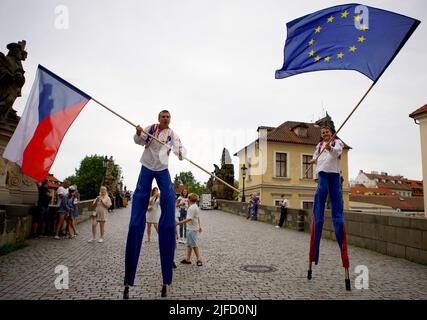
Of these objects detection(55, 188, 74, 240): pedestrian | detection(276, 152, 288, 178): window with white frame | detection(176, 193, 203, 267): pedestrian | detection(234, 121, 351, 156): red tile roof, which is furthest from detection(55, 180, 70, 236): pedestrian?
detection(276, 152, 288, 178): window with white frame

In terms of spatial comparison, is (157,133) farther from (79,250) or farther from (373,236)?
(373,236)

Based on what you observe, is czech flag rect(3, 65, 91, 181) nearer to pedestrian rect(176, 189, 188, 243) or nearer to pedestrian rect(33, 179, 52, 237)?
pedestrian rect(33, 179, 52, 237)

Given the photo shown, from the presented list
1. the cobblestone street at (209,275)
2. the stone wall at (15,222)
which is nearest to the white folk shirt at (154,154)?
the cobblestone street at (209,275)

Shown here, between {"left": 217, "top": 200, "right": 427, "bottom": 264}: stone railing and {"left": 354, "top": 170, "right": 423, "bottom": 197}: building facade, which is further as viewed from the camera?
{"left": 354, "top": 170, "right": 423, "bottom": 197}: building facade

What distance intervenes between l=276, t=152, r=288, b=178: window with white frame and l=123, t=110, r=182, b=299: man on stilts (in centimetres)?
3576

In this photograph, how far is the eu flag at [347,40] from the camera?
16.5 feet

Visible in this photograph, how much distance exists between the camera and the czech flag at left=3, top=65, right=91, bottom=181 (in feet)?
14.9

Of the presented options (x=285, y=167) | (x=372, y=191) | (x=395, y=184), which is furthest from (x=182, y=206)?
(x=395, y=184)

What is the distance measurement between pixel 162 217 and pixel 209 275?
6.40ft

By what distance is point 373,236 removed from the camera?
407 inches

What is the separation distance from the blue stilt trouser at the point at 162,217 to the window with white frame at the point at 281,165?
35.8m

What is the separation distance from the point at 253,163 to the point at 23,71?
3420 cm

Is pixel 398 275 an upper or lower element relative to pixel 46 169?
lower
